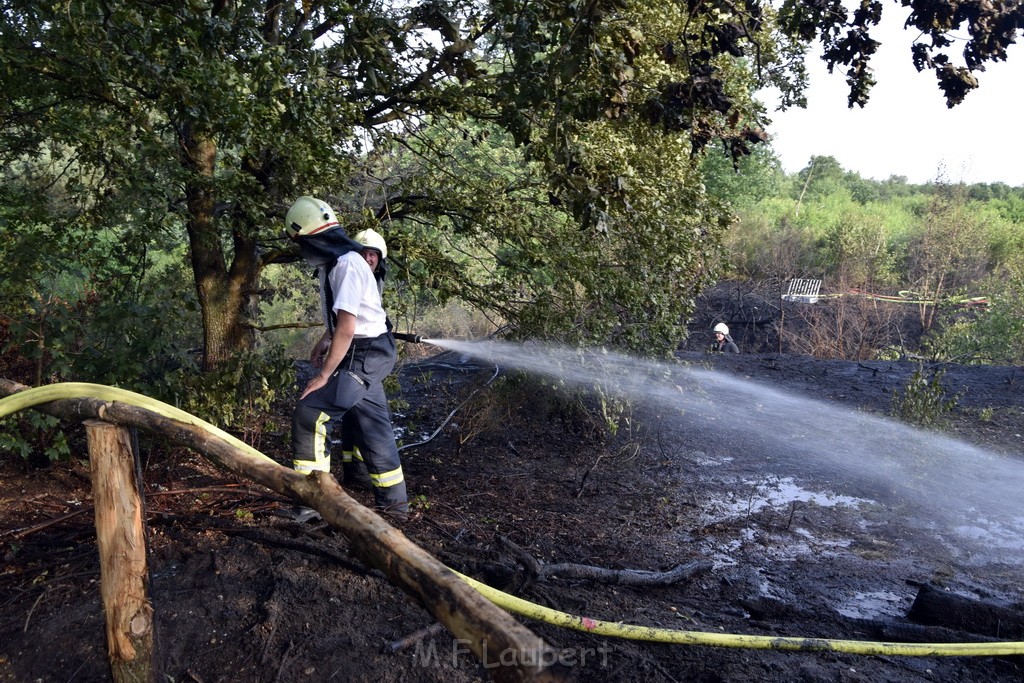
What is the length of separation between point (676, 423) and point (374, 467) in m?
4.77

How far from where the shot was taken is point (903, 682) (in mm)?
3230

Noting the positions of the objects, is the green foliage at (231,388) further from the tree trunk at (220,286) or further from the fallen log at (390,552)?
the fallen log at (390,552)

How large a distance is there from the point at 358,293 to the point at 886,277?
2092cm

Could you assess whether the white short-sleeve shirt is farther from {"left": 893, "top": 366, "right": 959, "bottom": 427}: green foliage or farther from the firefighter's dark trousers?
{"left": 893, "top": 366, "right": 959, "bottom": 427}: green foliage

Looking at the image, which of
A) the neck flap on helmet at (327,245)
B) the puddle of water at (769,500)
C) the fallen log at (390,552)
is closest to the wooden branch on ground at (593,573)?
the puddle of water at (769,500)

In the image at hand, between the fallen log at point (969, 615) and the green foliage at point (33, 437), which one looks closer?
the fallen log at point (969, 615)

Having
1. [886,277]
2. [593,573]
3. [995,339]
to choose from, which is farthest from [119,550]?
[886,277]

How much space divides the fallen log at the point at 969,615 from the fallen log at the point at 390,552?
2987 mm

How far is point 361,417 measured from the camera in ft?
14.9

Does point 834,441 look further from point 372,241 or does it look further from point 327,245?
point 327,245

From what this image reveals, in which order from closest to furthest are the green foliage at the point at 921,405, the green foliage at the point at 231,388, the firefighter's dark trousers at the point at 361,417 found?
the firefighter's dark trousers at the point at 361,417
the green foliage at the point at 231,388
the green foliage at the point at 921,405

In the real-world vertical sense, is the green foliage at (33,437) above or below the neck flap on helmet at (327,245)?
below

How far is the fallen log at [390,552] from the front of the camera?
63.1 inches

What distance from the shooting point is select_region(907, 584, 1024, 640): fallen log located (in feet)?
12.3
